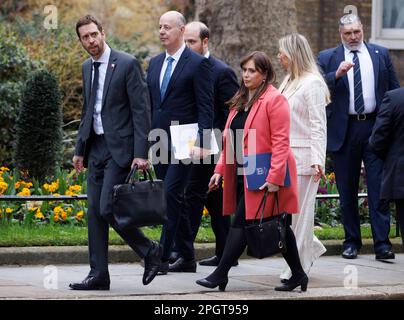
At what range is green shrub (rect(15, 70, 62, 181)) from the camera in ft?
44.0

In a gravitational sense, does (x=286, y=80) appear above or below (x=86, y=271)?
above

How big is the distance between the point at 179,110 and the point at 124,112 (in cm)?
111

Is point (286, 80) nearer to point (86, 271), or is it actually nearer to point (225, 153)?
point (225, 153)

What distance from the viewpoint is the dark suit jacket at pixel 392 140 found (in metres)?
8.80

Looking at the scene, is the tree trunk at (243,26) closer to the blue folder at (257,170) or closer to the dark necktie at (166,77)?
the dark necktie at (166,77)

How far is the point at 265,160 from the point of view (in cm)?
839

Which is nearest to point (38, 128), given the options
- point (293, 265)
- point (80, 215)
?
point (80, 215)

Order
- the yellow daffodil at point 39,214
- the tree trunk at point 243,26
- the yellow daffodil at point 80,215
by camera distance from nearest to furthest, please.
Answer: the yellow daffodil at point 39,214 → the yellow daffodil at point 80,215 → the tree trunk at point 243,26

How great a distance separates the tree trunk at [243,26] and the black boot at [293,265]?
239 inches

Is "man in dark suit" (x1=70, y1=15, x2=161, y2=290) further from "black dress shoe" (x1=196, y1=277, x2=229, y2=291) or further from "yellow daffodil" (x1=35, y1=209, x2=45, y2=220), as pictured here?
"yellow daffodil" (x1=35, y1=209, x2=45, y2=220)

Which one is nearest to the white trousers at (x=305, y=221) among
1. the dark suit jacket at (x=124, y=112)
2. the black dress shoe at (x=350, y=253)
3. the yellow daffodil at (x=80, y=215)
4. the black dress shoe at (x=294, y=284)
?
the black dress shoe at (x=294, y=284)

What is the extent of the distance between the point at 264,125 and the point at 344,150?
8.64 ft

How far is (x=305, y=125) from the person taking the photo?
912cm
